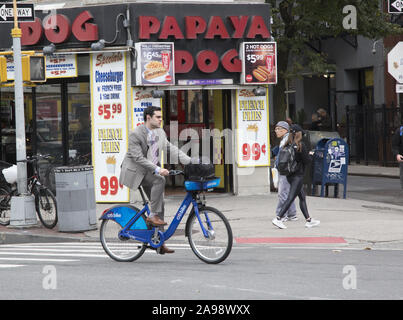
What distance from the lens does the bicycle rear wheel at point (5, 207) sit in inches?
614

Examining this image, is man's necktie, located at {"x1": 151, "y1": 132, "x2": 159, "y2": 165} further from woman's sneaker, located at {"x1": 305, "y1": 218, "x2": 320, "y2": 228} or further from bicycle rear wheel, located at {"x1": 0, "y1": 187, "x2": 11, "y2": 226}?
bicycle rear wheel, located at {"x1": 0, "y1": 187, "x2": 11, "y2": 226}

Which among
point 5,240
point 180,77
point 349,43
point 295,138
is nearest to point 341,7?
point 349,43

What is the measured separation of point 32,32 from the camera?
741 inches

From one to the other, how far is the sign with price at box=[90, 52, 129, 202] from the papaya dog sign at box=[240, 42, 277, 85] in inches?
106

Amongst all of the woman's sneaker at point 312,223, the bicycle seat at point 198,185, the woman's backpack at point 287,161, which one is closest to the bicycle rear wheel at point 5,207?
the woman's backpack at point 287,161

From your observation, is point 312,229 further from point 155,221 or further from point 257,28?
point 257,28

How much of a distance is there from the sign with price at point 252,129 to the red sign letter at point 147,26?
244 centimetres

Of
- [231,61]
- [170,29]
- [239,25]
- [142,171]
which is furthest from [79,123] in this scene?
[142,171]

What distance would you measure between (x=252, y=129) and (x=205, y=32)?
248 centimetres

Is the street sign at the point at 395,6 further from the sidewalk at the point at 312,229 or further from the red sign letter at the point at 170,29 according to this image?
the red sign letter at the point at 170,29

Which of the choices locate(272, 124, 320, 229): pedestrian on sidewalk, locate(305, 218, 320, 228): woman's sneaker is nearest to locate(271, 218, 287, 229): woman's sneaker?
locate(272, 124, 320, 229): pedestrian on sidewalk

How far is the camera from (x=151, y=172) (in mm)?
10391

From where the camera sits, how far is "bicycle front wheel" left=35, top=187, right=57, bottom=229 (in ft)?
48.2

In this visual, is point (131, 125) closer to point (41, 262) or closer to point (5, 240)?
point (5, 240)
